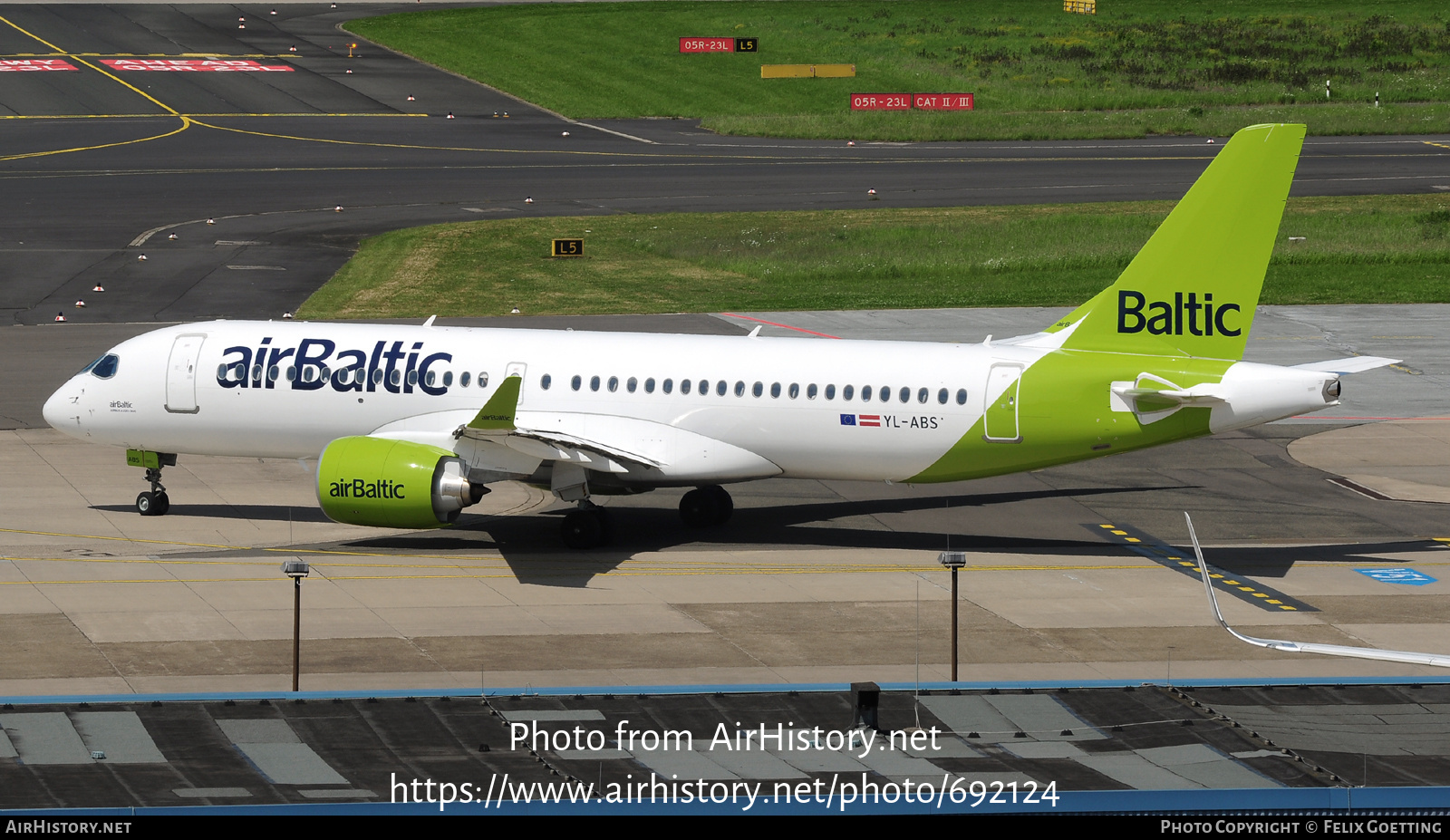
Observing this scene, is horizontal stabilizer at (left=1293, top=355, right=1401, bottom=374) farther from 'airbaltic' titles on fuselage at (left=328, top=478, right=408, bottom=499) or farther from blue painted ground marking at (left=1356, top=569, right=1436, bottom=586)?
'airbaltic' titles on fuselage at (left=328, top=478, right=408, bottom=499)

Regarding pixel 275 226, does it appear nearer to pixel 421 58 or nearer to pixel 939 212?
pixel 939 212

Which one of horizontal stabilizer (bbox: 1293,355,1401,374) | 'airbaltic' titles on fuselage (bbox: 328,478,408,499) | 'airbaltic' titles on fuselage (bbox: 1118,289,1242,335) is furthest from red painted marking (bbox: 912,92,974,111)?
'airbaltic' titles on fuselage (bbox: 328,478,408,499)

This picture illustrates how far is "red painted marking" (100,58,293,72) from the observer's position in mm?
113250

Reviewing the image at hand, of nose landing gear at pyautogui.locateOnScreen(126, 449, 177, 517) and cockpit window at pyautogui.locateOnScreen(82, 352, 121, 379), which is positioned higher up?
cockpit window at pyautogui.locateOnScreen(82, 352, 121, 379)

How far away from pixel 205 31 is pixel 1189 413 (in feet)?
351

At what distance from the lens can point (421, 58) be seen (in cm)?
11988

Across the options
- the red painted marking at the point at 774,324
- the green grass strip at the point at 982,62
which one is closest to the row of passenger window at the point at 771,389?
the red painted marking at the point at 774,324

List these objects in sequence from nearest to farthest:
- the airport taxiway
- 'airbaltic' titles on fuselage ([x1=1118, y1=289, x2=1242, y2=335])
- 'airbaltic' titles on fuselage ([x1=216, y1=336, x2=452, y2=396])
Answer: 'airbaltic' titles on fuselage ([x1=1118, y1=289, x2=1242, y2=335]) → 'airbaltic' titles on fuselage ([x1=216, y1=336, x2=452, y2=396]) → the airport taxiway

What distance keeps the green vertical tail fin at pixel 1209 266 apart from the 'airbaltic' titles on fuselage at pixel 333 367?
13.5 m

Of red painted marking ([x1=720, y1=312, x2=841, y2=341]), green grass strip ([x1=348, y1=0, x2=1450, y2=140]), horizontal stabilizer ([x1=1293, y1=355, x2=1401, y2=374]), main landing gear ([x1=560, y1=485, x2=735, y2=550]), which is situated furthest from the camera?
green grass strip ([x1=348, y1=0, x2=1450, y2=140])

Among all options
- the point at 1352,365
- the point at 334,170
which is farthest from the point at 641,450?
the point at 334,170

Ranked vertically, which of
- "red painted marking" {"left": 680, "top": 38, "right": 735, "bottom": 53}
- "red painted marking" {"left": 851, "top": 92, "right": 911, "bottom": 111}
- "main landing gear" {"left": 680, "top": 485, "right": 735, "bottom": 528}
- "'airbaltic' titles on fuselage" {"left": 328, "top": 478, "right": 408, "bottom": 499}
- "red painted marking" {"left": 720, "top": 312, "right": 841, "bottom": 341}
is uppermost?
"red painted marking" {"left": 680, "top": 38, "right": 735, "bottom": 53}

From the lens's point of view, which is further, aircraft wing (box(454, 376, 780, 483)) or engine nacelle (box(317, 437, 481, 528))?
aircraft wing (box(454, 376, 780, 483))

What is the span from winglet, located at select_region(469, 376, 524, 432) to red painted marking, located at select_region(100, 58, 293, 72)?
87.3 metres
